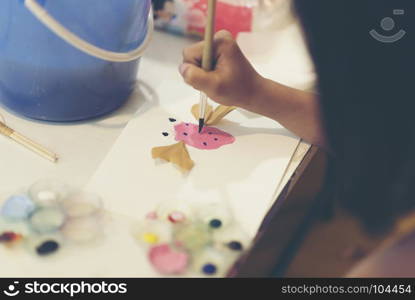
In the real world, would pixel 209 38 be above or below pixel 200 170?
above

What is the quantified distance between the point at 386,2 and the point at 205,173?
22cm

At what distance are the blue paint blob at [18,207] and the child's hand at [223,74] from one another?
174 mm

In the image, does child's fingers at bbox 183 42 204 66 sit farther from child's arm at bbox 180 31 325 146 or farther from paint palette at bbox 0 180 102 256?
paint palette at bbox 0 180 102 256

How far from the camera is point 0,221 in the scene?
1.29ft

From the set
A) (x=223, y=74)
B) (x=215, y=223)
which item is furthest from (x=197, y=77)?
(x=215, y=223)

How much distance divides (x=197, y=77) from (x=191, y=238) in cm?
15

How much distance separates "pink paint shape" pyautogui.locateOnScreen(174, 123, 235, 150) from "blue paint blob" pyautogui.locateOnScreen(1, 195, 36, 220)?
0.53 feet

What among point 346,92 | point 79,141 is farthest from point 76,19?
point 346,92

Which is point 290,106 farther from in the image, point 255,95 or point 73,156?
point 73,156

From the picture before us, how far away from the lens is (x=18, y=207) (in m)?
0.41

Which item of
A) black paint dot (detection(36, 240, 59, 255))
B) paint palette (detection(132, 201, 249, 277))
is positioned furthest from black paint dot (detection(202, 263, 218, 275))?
black paint dot (detection(36, 240, 59, 255))

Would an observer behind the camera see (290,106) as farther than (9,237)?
Yes

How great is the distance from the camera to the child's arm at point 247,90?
463 mm

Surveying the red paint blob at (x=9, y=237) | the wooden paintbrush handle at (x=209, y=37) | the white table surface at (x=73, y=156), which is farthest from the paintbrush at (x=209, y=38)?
the red paint blob at (x=9, y=237)
